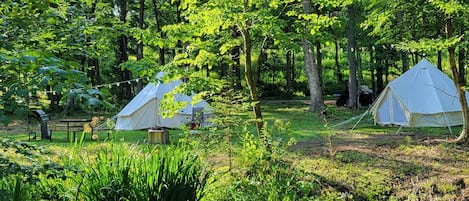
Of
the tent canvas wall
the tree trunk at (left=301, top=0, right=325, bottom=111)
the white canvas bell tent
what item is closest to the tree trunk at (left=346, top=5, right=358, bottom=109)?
the tree trunk at (left=301, top=0, right=325, bottom=111)

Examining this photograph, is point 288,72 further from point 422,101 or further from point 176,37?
point 176,37

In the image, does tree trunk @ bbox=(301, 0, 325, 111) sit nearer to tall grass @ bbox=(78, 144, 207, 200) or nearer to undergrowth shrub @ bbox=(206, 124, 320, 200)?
undergrowth shrub @ bbox=(206, 124, 320, 200)

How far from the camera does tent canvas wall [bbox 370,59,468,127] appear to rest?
486 inches

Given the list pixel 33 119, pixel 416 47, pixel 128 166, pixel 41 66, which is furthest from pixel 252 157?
pixel 416 47

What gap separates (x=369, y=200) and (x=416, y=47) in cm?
297

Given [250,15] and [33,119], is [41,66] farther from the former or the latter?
[250,15]

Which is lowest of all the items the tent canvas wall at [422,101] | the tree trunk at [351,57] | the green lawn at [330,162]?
the green lawn at [330,162]

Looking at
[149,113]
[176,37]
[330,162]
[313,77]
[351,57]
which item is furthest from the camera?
[351,57]

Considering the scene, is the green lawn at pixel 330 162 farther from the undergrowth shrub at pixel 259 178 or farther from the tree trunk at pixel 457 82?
the tree trunk at pixel 457 82

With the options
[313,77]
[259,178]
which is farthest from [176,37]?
[313,77]

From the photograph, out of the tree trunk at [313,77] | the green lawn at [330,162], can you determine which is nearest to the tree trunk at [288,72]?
the tree trunk at [313,77]

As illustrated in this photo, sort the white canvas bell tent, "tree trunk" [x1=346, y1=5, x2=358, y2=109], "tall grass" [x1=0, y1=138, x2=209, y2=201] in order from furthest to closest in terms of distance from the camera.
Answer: "tree trunk" [x1=346, y1=5, x2=358, y2=109] → the white canvas bell tent → "tall grass" [x1=0, y1=138, x2=209, y2=201]

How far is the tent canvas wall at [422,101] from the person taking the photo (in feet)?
40.5

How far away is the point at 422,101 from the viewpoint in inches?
496
